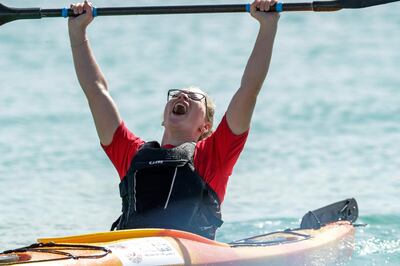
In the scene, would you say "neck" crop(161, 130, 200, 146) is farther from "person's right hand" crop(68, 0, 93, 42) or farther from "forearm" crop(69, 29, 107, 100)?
"person's right hand" crop(68, 0, 93, 42)

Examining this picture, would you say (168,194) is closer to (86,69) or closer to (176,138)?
(176,138)

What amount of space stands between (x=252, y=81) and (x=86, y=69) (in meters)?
0.94

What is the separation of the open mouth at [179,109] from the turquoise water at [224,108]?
5.23 feet

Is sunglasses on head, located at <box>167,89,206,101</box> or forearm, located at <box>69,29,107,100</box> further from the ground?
forearm, located at <box>69,29,107,100</box>

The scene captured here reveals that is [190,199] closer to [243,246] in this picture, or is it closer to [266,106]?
[243,246]

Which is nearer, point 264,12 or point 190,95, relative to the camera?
point 264,12

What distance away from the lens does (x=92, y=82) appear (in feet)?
17.7

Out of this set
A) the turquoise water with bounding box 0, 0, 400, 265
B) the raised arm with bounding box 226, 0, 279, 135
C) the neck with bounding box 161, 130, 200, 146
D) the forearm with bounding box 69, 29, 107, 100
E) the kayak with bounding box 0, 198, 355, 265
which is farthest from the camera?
the turquoise water with bounding box 0, 0, 400, 265

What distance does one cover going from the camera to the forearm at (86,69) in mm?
5391

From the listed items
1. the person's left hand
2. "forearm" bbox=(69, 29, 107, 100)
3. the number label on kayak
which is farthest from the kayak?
the person's left hand

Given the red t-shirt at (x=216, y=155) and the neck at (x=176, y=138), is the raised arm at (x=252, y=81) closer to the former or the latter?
the red t-shirt at (x=216, y=155)

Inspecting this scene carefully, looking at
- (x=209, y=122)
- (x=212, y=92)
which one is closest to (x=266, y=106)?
(x=212, y=92)

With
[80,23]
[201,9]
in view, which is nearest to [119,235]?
[80,23]

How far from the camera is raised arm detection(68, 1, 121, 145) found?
5.33 meters
